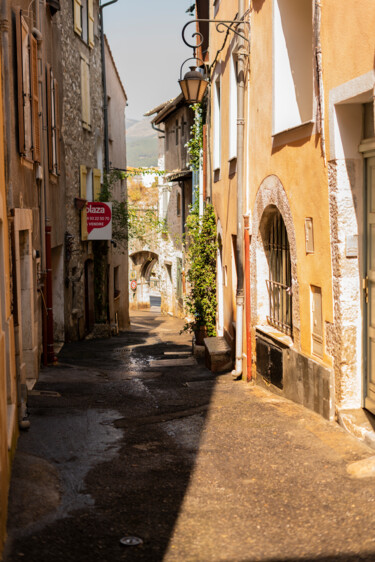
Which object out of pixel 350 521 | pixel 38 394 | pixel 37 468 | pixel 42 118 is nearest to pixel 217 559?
pixel 350 521

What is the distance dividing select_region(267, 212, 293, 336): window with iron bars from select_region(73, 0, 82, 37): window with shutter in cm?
979

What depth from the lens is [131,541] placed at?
13.0 ft

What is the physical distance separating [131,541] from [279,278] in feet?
16.4

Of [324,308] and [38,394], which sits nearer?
[324,308]

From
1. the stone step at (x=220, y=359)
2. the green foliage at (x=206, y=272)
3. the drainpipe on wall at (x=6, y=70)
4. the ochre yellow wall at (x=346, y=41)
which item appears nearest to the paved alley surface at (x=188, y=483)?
the stone step at (x=220, y=359)

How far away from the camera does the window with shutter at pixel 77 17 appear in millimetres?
16141

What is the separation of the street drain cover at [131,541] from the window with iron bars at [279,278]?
4172 millimetres

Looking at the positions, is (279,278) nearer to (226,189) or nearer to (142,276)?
(226,189)

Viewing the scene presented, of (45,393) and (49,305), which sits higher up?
(49,305)

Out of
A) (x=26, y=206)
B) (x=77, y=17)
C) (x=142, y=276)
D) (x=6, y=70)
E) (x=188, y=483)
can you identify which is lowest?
(x=188, y=483)

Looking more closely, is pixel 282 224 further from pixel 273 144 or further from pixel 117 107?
pixel 117 107

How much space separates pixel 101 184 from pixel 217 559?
16387mm

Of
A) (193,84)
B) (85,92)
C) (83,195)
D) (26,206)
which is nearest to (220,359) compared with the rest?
(26,206)

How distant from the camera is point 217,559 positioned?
379 cm
